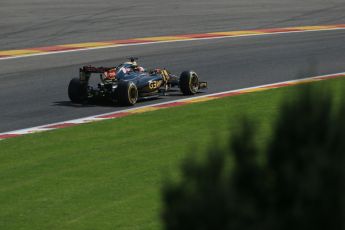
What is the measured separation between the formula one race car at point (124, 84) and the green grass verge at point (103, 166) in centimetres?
106

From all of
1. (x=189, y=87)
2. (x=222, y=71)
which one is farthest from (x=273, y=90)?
(x=222, y=71)

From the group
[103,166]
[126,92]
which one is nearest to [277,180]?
[103,166]

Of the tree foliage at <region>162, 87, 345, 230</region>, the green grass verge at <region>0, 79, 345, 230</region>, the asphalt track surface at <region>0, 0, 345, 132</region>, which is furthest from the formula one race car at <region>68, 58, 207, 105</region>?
the tree foliage at <region>162, 87, 345, 230</region>

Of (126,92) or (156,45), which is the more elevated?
(126,92)

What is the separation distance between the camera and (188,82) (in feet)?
57.0

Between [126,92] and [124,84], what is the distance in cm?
15

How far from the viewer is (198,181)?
288cm

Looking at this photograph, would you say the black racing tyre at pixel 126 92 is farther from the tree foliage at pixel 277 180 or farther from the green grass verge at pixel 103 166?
the tree foliage at pixel 277 180

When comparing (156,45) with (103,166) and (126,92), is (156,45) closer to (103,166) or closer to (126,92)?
(126,92)

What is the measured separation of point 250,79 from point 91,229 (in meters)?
11.8

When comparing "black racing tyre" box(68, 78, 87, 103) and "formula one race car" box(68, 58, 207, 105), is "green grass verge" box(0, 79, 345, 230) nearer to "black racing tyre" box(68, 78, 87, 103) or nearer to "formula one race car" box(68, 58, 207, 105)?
"formula one race car" box(68, 58, 207, 105)

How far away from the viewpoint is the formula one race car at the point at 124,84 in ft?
53.3

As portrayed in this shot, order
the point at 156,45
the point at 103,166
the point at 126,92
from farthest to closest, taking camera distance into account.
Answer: the point at 156,45 → the point at 126,92 → the point at 103,166

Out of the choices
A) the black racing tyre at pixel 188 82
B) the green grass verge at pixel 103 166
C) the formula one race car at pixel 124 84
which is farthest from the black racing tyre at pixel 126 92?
the black racing tyre at pixel 188 82
